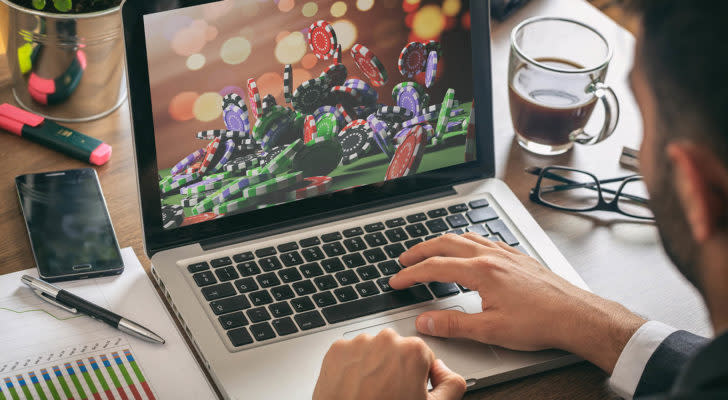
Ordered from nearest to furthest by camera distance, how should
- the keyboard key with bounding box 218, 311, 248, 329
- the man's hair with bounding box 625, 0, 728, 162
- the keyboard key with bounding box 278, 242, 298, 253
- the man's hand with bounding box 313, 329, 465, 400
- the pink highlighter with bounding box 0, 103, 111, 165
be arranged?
the man's hair with bounding box 625, 0, 728, 162 < the man's hand with bounding box 313, 329, 465, 400 < the keyboard key with bounding box 218, 311, 248, 329 < the keyboard key with bounding box 278, 242, 298, 253 < the pink highlighter with bounding box 0, 103, 111, 165

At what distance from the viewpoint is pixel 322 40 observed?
1.03m

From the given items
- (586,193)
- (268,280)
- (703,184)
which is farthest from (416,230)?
(703,184)

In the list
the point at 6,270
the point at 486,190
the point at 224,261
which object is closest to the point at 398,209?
the point at 486,190

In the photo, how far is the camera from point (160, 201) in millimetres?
987

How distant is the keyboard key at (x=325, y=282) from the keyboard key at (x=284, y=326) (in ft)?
0.23

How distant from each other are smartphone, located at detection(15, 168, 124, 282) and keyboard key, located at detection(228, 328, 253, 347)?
20 centimetres

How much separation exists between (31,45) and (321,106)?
0.47 meters

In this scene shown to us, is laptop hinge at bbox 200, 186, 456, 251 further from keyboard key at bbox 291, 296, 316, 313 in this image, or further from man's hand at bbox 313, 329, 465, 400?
man's hand at bbox 313, 329, 465, 400

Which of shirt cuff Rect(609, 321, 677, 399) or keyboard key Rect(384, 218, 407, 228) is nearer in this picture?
shirt cuff Rect(609, 321, 677, 399)

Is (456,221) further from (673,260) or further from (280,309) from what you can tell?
(673,260)

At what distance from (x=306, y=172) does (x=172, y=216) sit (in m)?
0.19

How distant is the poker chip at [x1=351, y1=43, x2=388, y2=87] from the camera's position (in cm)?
104

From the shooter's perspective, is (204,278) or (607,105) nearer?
(204,278)

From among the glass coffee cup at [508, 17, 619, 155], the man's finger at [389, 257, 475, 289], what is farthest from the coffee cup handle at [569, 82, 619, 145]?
the man's finger at [389, 257, 475, 289]
